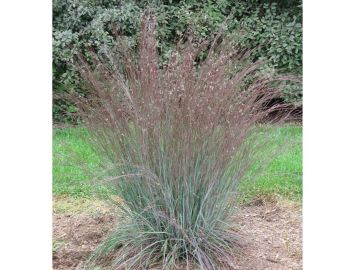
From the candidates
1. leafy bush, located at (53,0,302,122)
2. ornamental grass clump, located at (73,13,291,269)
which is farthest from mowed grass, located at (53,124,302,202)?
leafy bush, located at (53,0,302,122)

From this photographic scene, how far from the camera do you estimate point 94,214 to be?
4305 mm

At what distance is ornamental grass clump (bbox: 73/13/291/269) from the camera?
3236 mm

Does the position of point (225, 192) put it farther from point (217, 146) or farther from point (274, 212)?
point (274, 212)

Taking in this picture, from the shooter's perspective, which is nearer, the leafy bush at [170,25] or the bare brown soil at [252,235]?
the bare brown soil at [252,235]

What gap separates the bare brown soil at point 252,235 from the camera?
11.8ft

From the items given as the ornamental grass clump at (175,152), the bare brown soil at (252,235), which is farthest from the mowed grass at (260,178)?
the ornamental grass clump at (175,152)

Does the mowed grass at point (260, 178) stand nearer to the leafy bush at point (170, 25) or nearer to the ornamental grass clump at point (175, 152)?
the ornamental grass clump at point (175, 152)

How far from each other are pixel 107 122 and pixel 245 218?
144 centimetres

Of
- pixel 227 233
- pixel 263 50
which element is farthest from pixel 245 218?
pixel 263 50

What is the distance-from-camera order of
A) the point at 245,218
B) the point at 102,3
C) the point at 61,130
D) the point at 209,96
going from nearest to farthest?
the point at 209,96 < the point at 245,218 < the point at 61,130 < the point at 102,3

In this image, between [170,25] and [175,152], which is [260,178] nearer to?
[175,152]

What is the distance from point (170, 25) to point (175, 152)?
4.95 meters

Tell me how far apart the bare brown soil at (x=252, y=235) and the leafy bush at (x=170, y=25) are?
10.6 ft

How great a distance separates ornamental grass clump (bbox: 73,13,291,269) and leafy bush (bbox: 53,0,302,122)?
13.1ft
